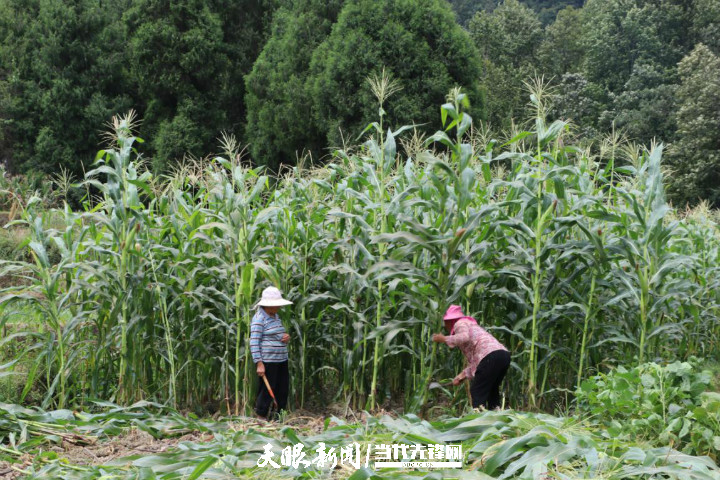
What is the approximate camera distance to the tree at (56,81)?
63.3 feet

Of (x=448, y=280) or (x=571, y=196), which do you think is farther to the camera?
(x=571, y=196)

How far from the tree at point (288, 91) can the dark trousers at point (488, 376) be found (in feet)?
40.9

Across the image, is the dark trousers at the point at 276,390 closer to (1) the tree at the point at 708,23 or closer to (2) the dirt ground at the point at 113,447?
(2) the dirt ground at the point at 113,447

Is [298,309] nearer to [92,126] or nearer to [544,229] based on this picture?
[544,229]

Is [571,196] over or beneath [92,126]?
beneath

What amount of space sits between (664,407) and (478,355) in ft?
4.79

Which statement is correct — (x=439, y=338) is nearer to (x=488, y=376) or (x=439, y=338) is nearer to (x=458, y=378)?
A: (x=458, y=378)

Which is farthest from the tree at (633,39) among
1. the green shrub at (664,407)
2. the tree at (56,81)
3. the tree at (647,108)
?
the green shrub at (664,407)

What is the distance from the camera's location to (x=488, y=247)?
234 inches

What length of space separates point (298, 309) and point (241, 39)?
55.4 feet

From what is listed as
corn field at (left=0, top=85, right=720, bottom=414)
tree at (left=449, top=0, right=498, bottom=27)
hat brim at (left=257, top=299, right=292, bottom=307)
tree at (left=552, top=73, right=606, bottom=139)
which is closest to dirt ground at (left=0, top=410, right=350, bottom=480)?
hat brim at (left=257, top=299, right=292, bottom=307)

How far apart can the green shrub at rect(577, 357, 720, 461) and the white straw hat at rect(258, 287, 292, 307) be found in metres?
2.49

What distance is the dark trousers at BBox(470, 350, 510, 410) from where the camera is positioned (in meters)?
5.36

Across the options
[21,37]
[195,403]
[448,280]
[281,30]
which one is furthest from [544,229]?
[21,37]
